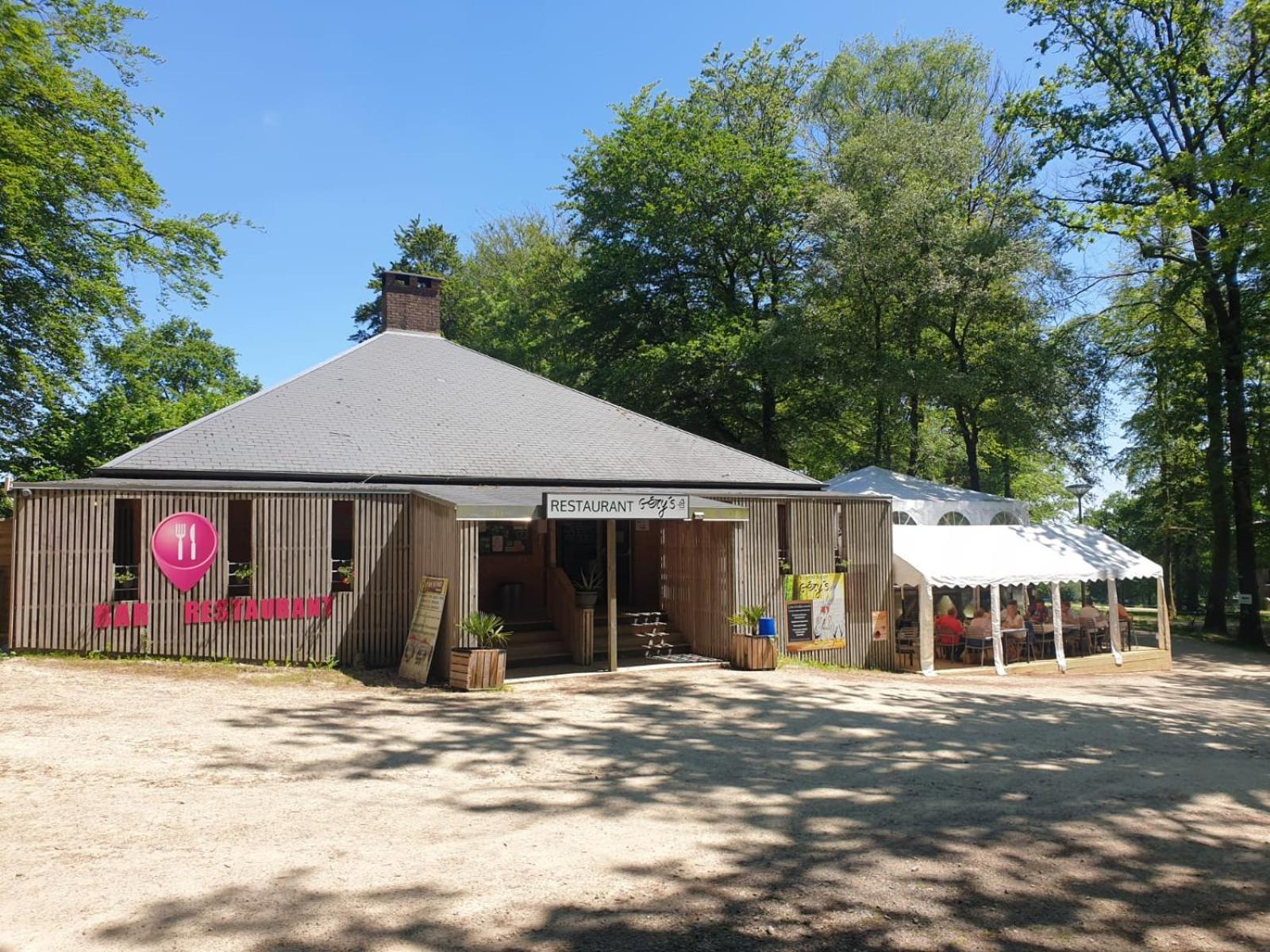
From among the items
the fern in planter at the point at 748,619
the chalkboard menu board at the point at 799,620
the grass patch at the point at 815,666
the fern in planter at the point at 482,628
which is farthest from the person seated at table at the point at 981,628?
the fern in planter at the point at 482,628

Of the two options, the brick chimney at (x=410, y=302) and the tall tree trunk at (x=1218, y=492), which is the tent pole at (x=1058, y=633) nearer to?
the tall tree trunk at (x=1218, y=492)

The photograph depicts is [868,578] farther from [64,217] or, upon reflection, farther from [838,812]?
[64,217]

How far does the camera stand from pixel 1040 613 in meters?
18.8

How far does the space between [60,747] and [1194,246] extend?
28.4 metres

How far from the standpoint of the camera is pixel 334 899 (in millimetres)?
4656

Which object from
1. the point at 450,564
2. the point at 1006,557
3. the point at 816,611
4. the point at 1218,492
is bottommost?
the point at 816,611

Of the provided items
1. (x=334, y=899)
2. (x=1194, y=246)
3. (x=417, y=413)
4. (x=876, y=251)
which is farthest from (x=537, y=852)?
(x=1194, y=246)

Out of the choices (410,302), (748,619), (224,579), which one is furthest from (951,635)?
(410,302)

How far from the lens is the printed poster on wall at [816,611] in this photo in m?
15.4

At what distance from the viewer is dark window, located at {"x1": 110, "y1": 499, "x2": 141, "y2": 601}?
12.6 meters

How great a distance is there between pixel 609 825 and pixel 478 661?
5962 millimetres

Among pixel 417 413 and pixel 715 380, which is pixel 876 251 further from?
pixel 417 413

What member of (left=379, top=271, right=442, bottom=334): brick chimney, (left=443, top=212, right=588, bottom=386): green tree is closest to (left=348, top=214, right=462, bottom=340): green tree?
(left=443, top=212, right=588, bottom=386): green tree

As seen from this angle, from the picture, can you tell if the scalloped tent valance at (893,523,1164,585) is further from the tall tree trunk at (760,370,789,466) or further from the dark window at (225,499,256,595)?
the tall tree trunk at (760,370,789,466)
